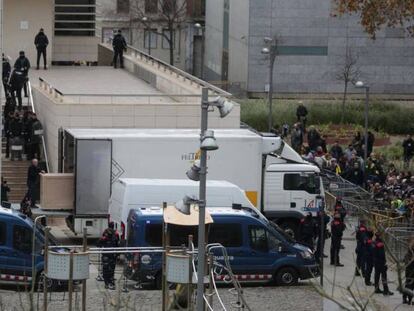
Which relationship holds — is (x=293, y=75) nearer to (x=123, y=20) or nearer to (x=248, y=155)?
(x=123, y=20)

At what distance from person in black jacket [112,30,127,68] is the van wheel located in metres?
26.3

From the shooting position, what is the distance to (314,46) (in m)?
75.2

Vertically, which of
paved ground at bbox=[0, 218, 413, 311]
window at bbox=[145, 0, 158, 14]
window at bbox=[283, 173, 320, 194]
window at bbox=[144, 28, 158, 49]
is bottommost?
paved ground at bbox=[0, 218, 413, 311]

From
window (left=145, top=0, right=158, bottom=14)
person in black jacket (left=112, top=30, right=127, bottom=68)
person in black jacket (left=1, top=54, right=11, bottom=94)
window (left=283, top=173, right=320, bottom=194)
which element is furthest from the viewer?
window (left=145, top=0, right=158, bottom=14)

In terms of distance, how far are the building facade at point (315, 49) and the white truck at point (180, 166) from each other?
1501 inches

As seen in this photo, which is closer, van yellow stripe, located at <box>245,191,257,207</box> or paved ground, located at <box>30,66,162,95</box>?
van yellow stripe, located at <box>245,191,257,207</box>

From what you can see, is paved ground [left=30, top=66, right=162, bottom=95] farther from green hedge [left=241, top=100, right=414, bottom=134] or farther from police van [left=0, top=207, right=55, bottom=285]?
police van [left=0, top=207, right=55, bottom=285]

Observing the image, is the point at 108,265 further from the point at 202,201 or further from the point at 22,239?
the point at 202,201

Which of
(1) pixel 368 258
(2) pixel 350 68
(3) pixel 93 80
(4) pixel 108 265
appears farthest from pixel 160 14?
(4) pixel 108 265

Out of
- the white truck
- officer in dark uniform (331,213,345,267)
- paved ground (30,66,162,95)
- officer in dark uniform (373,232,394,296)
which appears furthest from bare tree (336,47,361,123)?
officer in dark uniform (373,232,394,296)

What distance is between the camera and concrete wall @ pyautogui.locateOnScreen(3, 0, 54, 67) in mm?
56062

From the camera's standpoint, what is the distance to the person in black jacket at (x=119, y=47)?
55.4 metres

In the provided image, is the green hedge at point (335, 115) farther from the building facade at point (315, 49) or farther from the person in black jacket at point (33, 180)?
the person in black jacket at point (33, 180)

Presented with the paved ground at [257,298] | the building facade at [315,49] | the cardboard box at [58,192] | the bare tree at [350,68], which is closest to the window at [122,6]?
the building facade at [315,49]
